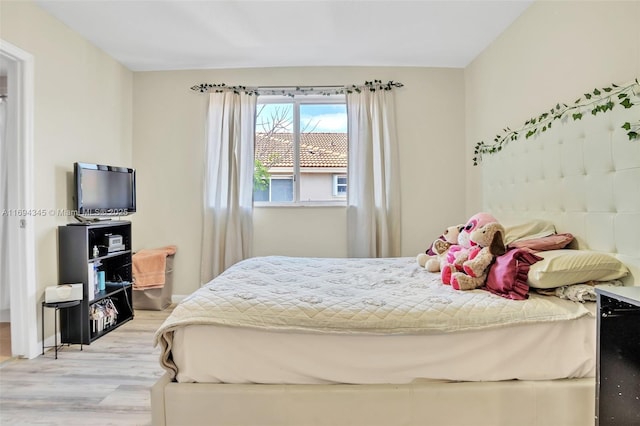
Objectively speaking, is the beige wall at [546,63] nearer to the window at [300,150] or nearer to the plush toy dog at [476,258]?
the plush toy dog at [476,258]

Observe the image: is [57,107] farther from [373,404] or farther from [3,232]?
[373,404]

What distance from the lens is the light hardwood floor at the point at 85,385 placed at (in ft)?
6.06

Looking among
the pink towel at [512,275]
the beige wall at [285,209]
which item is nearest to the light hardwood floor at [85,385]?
the beige wall at [285,209]

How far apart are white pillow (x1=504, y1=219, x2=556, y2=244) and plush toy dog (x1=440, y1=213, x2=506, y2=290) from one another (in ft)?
0.63

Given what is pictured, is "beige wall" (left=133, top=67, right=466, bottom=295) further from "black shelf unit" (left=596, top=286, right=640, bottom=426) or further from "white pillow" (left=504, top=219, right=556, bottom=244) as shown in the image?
"black shelf unit" (left=596, top=286, right=640, bottom=426)

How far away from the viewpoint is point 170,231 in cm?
391

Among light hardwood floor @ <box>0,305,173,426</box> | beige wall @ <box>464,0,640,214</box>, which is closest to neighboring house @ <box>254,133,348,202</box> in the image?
beige wall @ <box>464,0,640,214</box>

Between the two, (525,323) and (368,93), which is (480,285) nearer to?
(525,323)

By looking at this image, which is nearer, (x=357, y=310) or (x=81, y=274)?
(x=357, y=310)

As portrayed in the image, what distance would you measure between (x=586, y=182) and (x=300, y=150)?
267cm

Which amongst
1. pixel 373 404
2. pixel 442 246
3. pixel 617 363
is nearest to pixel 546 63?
pixel 442 246

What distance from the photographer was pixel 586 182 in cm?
192

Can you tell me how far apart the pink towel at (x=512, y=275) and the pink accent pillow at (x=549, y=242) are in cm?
19

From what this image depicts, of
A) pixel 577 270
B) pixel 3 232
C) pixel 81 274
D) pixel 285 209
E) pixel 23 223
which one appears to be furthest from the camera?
pixel 285 209
